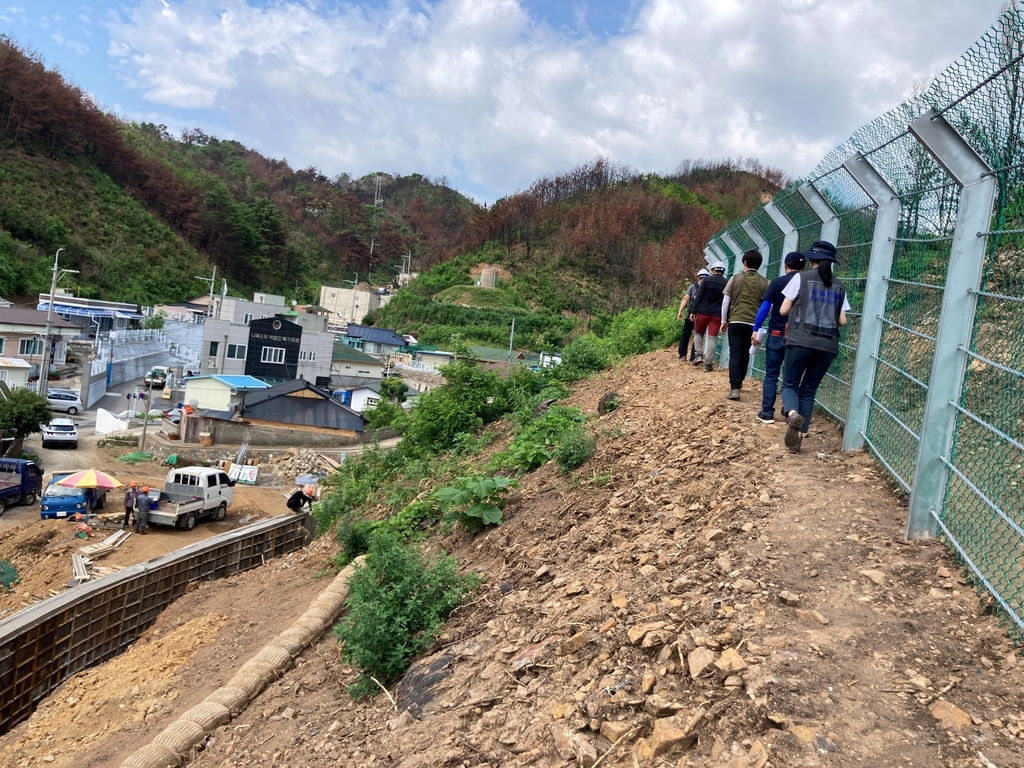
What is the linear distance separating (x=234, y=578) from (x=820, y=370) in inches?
319

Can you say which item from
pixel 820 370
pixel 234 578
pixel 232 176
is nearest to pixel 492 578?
pixel 820 370

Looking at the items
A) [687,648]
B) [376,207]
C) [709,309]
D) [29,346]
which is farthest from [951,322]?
[376,207]

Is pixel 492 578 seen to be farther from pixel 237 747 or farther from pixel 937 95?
pixel 937 95

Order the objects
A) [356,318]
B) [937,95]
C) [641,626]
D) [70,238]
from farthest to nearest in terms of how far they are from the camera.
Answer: [356,318]
[70,238]
[937,95]
[641,626]

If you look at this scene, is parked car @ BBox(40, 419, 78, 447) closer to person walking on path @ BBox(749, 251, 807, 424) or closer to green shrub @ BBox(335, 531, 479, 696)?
green shrub @ BBox(335, 531, 479, 696)

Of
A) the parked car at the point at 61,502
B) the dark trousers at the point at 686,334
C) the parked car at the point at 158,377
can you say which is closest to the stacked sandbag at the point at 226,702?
the dark trousers at the point at 686,334

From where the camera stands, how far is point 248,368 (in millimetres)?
35812

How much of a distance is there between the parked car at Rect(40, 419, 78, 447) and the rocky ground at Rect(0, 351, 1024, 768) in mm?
21816

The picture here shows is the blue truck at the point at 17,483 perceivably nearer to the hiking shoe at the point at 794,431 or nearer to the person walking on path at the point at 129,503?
the person walking on path at the point at 129,503

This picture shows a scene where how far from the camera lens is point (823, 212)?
6.11 meters

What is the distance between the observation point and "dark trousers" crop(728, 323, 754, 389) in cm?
625

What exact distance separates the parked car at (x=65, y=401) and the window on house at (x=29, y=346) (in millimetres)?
3765

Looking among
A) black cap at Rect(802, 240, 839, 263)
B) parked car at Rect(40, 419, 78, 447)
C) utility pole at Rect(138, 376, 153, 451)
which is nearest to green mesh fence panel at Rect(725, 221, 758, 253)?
black cap at Rect(802, 240, 839, 263)

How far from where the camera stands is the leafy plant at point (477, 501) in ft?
17.7
